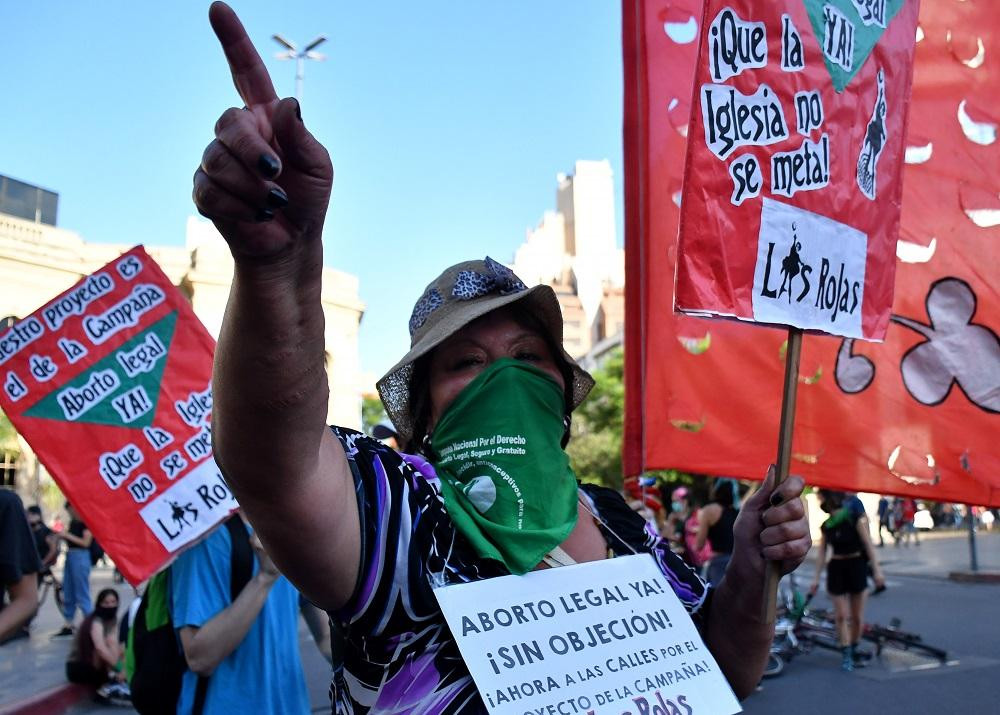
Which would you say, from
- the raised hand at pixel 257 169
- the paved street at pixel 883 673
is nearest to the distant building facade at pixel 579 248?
the paved street at pixel 883 673

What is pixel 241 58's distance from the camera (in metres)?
0.93

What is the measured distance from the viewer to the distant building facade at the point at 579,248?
8325cm

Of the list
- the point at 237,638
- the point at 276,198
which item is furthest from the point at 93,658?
the point at 276,198

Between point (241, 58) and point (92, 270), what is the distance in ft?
127

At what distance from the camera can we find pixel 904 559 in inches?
797

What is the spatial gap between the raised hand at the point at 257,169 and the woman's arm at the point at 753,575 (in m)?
1.12

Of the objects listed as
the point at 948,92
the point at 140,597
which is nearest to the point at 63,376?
the point at 140,597

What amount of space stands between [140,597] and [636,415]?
1.95 m

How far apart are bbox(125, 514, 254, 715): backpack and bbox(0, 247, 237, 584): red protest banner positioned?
0.17 m

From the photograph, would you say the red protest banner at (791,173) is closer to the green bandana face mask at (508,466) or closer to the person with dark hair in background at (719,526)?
the green bandana face mask at (508,466)

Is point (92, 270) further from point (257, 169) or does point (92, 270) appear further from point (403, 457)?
point (257, 169)

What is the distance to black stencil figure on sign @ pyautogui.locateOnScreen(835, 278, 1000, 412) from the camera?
2.62 meters

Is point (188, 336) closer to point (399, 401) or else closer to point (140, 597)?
point (140, 597)

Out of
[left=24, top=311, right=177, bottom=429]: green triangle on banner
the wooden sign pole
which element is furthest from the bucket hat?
[left=24, top=311, right=177, bottom=429]: green triangle on banner
